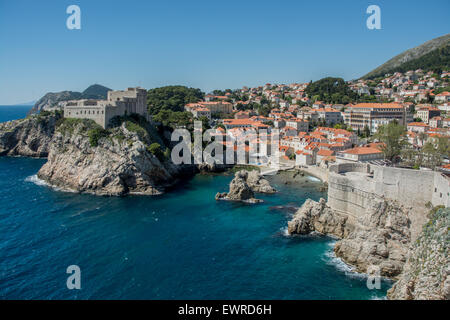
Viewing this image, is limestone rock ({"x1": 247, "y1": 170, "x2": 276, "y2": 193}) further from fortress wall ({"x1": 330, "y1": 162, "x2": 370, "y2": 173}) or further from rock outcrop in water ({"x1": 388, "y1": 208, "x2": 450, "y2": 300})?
rock outcrop in water ({"x1": 388, "y1": 208, "x2": 450, "y2": 300})

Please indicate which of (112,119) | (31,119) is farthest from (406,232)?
(31,119)

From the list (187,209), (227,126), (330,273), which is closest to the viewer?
(330,273)

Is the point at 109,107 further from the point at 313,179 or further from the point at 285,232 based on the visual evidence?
the point at 285,232

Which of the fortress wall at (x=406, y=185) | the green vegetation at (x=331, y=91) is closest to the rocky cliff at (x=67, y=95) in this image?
the green vegetation at (x=331, y=91)

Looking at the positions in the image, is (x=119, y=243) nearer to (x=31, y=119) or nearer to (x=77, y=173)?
(x=77, y=173)

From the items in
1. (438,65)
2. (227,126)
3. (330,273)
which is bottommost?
(330,273)

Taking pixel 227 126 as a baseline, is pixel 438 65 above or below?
above
